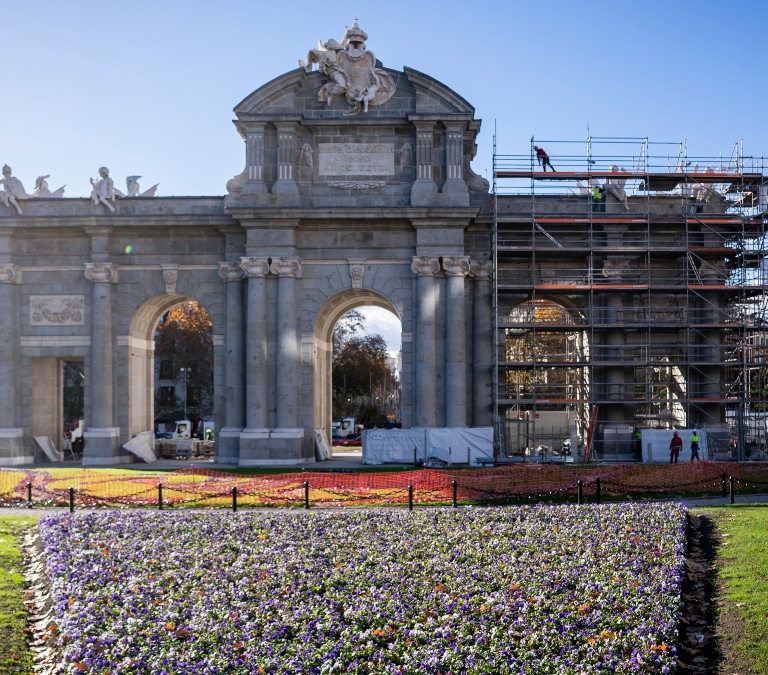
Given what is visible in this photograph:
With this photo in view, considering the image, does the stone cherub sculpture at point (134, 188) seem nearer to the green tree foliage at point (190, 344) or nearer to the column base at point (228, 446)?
the column base at point (228, 446)

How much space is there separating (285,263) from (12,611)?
25.2m

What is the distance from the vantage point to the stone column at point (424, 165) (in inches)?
1521

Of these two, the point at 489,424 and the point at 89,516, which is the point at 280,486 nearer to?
the point at 89,516

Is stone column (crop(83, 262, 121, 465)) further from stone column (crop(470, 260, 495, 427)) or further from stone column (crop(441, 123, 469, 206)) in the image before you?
stone column (crop(470, 260, 495, 427))

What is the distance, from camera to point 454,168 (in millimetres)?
38781

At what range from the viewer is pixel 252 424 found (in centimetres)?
3881

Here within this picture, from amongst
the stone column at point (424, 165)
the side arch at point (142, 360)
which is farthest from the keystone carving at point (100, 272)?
the stone column at point (424, 165)

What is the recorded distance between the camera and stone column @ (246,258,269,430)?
38844 millimetres

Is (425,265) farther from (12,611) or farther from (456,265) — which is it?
(12,611)

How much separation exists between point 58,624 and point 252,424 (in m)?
25.0

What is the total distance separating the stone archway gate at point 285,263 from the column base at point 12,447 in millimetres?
66

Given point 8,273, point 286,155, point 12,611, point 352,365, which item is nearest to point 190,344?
point 352,365

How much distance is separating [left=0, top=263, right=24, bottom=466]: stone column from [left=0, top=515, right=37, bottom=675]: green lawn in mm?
20178

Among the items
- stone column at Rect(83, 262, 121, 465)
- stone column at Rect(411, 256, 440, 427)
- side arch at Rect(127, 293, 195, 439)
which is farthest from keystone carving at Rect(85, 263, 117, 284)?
stone column at Rect(411, 256, 440, 427)
